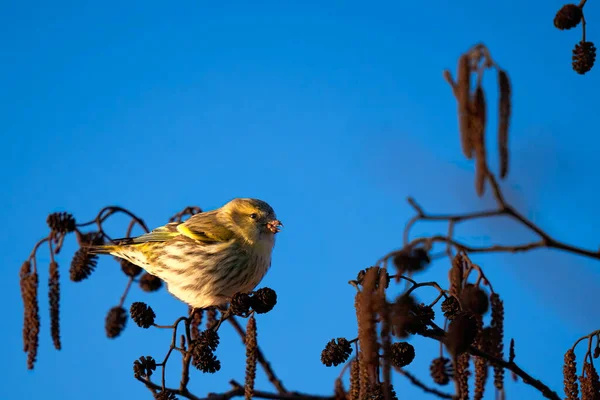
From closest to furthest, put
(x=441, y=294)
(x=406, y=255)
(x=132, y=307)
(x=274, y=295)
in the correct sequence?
1. (x=406, y=255)
2. (x=441, y=294)
3. (x=274, y=295)
4. (x=132, y=307)

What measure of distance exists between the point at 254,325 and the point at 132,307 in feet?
2.37

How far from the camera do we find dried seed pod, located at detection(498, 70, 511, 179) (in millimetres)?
1402

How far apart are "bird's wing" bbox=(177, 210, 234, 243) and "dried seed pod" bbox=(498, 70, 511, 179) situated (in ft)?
7.01

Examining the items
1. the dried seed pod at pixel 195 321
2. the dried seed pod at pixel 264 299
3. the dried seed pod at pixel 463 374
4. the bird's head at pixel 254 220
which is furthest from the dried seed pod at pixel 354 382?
the bird's head at pixel 254 220

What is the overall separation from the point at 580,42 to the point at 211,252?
2.03 metres

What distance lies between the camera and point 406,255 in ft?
4.23

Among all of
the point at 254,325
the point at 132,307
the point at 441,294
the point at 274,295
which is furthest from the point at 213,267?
the point at 441,294

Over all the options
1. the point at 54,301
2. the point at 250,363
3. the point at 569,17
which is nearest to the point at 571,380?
the point at 250,363

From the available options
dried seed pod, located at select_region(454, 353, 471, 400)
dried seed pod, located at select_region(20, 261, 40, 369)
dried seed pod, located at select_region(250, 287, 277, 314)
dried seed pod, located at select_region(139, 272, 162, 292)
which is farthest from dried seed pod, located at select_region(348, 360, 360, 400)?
dried seed pod, located at select_region(139, 272, 162, 292)

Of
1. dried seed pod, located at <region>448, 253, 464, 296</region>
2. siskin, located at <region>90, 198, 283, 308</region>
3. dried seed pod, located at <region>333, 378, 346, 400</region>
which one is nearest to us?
dried seed pod, located at <region>448, 253, 464, 296</region>

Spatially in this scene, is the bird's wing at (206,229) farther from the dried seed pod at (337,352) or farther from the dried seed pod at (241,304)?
the dried seed pod at (337,352)

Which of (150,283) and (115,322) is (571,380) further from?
(150,283)

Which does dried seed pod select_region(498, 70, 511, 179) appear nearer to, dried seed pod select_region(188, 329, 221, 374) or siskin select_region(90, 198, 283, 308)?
dried seed pod select_region(188, 329, 221, 374)

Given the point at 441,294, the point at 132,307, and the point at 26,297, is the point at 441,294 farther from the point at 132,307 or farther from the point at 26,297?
the point at 26,297
